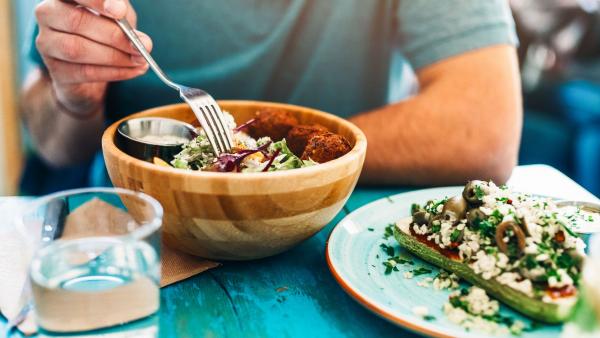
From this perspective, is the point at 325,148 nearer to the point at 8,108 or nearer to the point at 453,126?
the point at 453,126

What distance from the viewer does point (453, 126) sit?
150cm

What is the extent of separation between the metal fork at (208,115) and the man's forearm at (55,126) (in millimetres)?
622

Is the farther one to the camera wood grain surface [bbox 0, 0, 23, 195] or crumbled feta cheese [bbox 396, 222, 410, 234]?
wood grain surface [bbox 0, 0, 23, 195]

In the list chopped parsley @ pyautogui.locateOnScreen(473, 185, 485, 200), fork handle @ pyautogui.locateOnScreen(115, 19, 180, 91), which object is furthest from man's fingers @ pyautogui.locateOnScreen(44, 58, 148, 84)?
chopped parsley @ pyautogui.locateOnScreen(473, 185, 485, 200)

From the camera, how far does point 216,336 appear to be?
80 cm

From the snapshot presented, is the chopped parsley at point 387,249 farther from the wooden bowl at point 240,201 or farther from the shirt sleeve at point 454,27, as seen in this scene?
the shirt sleeve at point 454,27

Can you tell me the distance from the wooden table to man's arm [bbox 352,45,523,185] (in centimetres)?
45

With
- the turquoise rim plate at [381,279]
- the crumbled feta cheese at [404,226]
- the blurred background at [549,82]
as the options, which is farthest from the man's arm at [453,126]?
the blurred background at [549,82]

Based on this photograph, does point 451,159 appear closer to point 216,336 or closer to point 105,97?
point 216,336

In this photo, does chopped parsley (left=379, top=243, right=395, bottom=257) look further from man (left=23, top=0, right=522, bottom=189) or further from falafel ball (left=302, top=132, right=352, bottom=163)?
man (left=23, top=0, right=522, bottom=189)

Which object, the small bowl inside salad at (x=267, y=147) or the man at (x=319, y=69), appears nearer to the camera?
the small bowl inside salad at (x=267, y=147)

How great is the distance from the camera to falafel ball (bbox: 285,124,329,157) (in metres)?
1.06

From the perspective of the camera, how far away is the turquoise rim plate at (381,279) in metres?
0.75

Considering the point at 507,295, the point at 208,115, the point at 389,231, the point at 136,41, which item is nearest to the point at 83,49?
the point at 136,41
